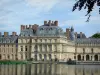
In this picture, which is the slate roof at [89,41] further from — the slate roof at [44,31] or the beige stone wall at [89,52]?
the slate roof at [44,31]

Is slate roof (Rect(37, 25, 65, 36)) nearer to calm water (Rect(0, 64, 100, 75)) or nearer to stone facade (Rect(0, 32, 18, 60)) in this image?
stone facade (Rect(0, 32, 18, 60))

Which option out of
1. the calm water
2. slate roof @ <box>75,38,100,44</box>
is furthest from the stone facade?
the calm water

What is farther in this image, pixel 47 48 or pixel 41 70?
pixel 47 48

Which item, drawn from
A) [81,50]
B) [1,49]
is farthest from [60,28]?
[1,49]

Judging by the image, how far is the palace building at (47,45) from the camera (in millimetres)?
100250

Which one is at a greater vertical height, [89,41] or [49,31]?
[49,31]

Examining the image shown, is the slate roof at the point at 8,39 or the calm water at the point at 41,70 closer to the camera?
the calm water at the point at 41,70

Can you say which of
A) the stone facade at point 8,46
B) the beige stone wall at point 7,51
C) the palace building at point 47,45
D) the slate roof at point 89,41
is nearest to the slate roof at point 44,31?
the palace building at point 47,45

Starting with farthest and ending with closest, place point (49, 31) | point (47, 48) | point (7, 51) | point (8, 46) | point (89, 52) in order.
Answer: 1. point (89, 52)
2. point (8, 46)
3. point (7, 51)
4. point (49, 31)
5. point (47, 48)

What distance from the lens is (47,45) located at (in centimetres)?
10125

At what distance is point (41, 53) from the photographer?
329 feet

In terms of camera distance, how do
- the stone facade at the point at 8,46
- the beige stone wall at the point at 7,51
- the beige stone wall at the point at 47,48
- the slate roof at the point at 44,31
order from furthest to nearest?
the stone facade at the point at 8,46, the beige stone wall at the point at 7,51, the beige stone wall at the point at 47,48, the slate roof at the point at 44,31

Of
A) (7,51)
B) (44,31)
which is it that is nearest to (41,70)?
(44,31)

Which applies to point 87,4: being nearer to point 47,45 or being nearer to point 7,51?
point 47,45
